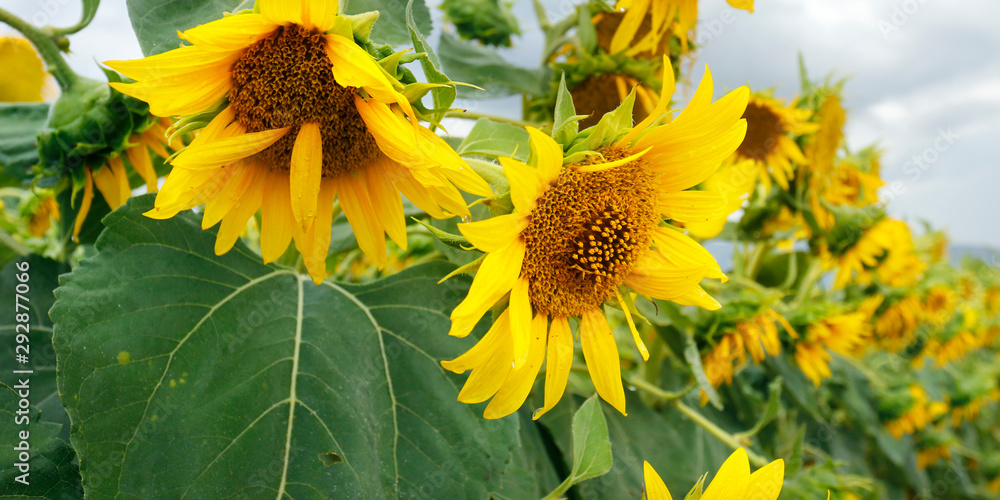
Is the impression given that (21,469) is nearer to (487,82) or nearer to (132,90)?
(132,90)

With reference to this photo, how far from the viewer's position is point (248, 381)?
0.46 m

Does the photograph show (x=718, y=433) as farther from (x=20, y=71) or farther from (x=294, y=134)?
(x=20, y=71)

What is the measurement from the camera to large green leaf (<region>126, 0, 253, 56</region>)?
478 millimetres

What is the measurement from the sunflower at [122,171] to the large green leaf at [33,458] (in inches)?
7.8

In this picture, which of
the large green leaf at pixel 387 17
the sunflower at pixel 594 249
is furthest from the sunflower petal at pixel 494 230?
the large green leaf at pixel 387 17

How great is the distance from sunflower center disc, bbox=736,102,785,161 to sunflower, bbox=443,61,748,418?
0.75 meters

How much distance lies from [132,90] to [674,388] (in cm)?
99

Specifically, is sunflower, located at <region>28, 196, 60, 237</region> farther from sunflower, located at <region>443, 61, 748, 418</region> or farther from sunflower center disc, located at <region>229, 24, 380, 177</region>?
sunflower, located at <region>443, 61, 748, 418</region>

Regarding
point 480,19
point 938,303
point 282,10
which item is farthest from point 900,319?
point 282,10

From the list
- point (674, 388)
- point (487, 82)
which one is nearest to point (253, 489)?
point (487, 82)

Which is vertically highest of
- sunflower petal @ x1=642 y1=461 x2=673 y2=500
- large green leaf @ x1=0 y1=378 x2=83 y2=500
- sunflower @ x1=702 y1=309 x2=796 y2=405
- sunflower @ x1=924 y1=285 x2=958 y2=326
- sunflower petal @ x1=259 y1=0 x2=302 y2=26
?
sunflower petal @ x1=259 y1=0 x2=302 y2=26

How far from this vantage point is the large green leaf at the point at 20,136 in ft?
2.10

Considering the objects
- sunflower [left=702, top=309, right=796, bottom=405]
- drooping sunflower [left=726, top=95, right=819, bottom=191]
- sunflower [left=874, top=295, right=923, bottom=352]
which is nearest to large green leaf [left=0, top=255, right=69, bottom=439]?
sunflower [left=702, top=309, right=796, bottom=405]

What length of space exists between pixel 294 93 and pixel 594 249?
25 centimetres
